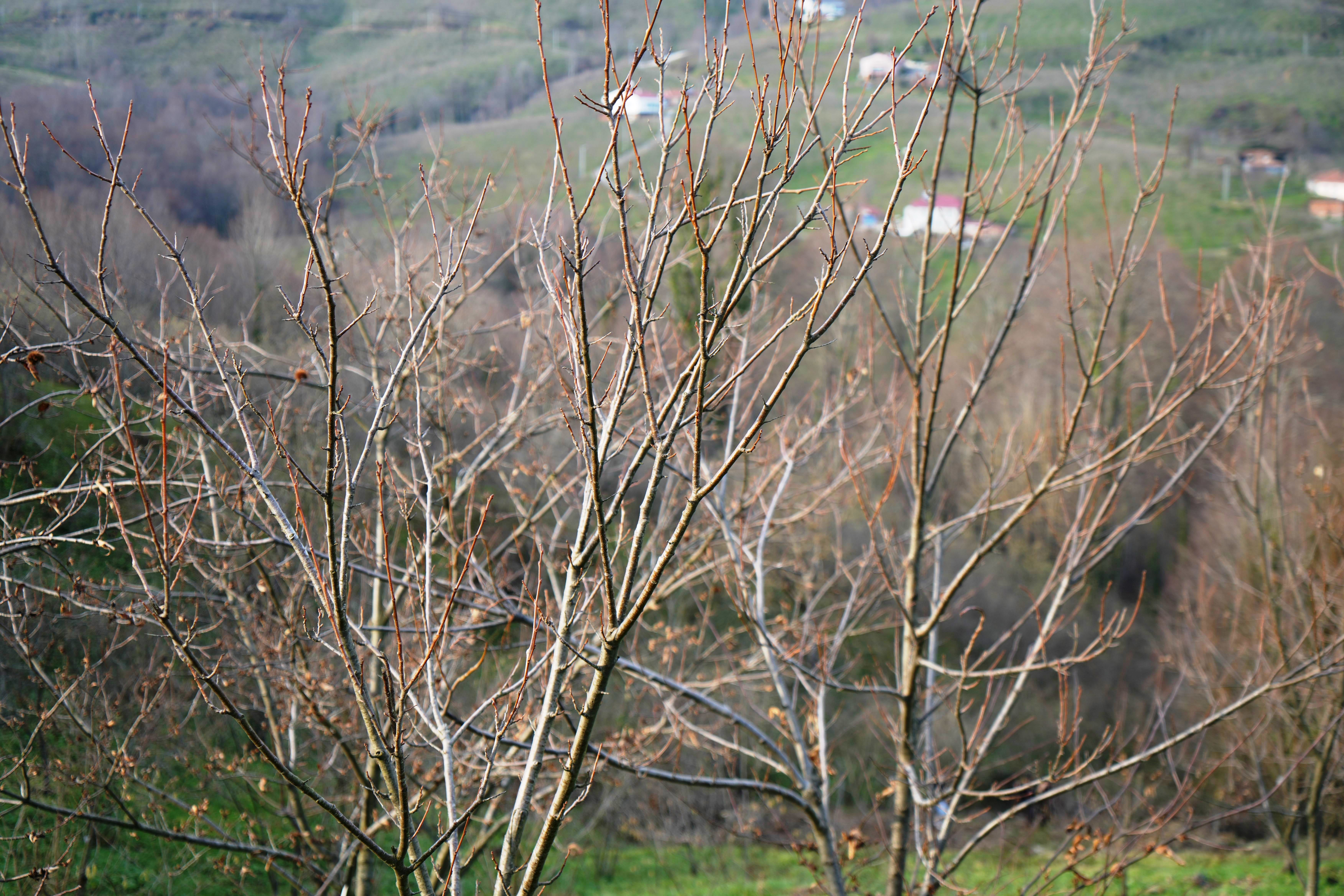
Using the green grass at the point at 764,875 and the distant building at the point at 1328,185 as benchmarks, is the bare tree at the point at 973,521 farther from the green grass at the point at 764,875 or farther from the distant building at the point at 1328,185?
the distant building at the point at 1328,185

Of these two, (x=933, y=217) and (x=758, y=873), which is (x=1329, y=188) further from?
(x=933, y=217)

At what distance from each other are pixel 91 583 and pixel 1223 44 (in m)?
53.1

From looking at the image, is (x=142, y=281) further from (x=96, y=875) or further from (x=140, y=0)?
(x=140, y=0)

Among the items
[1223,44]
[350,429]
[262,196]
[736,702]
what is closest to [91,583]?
[350,429]

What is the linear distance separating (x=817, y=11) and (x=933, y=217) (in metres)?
0.97

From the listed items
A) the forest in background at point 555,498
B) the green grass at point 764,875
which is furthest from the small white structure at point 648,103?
the green grass at point 764,875

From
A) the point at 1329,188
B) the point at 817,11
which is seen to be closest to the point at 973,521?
the point at 817,11

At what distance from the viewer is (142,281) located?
21.6 feet

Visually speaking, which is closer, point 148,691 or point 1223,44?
point 148,691

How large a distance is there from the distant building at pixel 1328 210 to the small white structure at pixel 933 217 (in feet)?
35.4

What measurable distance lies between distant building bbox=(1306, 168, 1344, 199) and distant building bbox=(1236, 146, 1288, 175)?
1.20 metres

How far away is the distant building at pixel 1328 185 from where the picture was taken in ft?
87.2

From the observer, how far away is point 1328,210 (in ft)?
85.5

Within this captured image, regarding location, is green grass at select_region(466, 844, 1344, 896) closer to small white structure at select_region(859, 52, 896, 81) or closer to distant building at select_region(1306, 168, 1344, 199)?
small white structure at select_region(859, 52, 896, 81)
